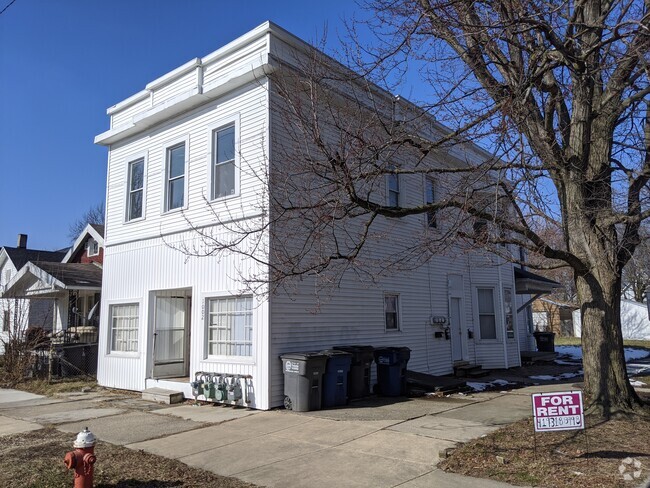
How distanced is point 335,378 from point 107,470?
197 inches

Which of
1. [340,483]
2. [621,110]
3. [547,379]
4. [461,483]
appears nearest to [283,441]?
[340,483]

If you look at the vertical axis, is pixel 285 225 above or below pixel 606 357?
above

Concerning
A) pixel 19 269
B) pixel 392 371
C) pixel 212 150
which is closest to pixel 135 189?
pixel 212 150

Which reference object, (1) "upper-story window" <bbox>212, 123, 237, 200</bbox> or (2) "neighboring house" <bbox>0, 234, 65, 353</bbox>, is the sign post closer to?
(1) "upper-story window" <bbox>212, 123, 237, 200</bbox>

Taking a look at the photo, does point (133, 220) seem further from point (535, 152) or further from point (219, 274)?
point (535, 152)

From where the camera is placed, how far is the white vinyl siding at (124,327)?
45.5ft

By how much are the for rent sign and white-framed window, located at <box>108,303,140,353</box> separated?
415 inches

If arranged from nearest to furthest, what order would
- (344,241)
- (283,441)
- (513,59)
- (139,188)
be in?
1. (283,441)
2. (513,59)
3. (344,241)
4. (139,188)

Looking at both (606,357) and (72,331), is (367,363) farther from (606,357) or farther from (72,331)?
(72,331)

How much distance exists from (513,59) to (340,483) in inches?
282

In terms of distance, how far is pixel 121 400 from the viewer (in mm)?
12258

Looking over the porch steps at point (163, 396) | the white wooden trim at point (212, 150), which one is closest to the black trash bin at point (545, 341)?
the porch steps at point (163, 396)

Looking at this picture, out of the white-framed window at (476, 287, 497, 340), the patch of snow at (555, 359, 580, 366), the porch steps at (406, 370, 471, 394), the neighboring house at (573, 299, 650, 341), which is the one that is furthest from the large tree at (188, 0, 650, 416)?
the neighboring house at (573, 299, 650, 341)

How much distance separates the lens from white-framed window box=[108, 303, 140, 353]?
13.9 m
